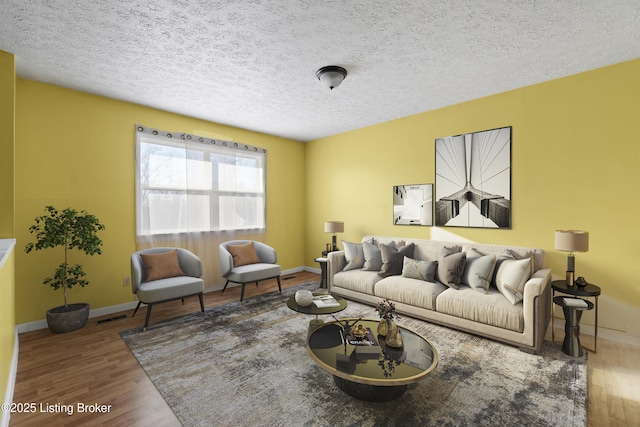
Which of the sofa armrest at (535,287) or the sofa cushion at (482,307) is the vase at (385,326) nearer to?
the sofa cushion at (482,307)

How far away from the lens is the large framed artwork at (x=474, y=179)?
3729 millimetres

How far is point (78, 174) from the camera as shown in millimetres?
3656

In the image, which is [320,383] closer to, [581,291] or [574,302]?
[574,302]

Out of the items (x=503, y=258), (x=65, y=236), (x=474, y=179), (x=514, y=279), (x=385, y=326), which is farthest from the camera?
(x=474, y=179)

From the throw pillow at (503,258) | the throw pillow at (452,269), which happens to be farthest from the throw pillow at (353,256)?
the throw pillow at (503,258)

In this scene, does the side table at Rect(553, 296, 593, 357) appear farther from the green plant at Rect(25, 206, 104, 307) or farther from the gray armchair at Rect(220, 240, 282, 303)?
the green plant at Rect(25, 206, 104, 307)

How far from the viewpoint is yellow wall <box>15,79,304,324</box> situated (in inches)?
130

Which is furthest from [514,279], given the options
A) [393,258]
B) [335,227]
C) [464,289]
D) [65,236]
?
[65,236]

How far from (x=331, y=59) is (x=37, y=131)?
3.61 m

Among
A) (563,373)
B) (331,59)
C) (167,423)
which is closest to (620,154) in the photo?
(563,373)

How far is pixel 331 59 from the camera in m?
2.89

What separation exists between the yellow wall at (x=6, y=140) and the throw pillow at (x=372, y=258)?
13.5ft

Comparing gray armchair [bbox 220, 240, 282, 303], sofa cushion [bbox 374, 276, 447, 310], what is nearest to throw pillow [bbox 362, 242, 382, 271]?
→ sofa cushion [bbox 374, 276, 447, 310]

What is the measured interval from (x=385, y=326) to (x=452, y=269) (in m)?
1.58
